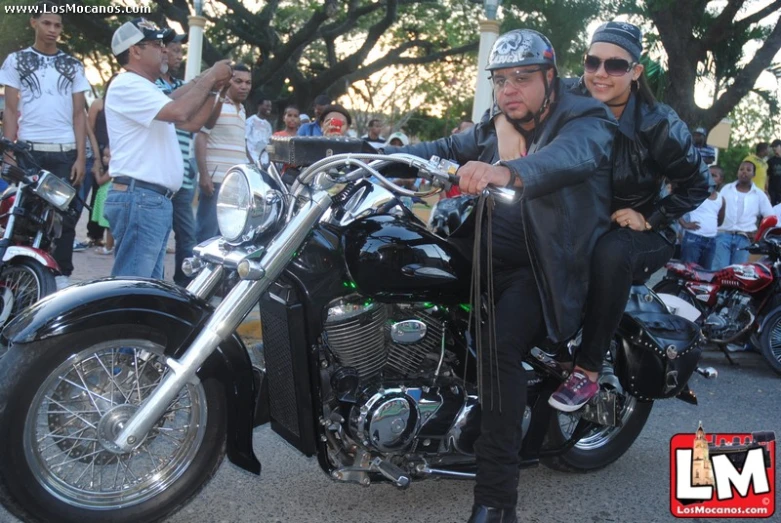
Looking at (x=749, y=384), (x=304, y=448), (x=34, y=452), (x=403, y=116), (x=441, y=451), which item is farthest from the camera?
(x=403, y=116)

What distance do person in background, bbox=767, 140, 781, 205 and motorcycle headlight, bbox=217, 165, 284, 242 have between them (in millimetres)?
11485

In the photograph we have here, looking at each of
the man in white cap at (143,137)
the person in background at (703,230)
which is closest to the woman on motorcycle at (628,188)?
the man in white cap at (143,137)

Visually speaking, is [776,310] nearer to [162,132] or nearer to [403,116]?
[162,132]

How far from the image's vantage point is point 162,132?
431cm

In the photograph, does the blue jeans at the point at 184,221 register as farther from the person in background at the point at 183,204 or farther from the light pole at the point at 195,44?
the light pole at the point at 195,44

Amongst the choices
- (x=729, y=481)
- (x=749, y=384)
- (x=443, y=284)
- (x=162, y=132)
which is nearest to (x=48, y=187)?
(x=162, y=132)

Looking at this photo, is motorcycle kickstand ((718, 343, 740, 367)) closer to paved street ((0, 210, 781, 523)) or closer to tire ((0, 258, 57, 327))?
paved street ((0, 210, 781, 523))

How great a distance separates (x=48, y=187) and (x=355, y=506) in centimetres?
322

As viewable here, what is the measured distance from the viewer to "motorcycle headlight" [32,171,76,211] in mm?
5027

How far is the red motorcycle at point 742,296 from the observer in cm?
634

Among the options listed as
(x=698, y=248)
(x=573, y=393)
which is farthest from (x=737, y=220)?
(x=573, y=393)

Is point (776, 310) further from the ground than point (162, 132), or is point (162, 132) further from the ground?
point (162, 132)

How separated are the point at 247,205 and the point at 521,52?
1.12 metres

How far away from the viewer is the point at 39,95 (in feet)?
19.1
